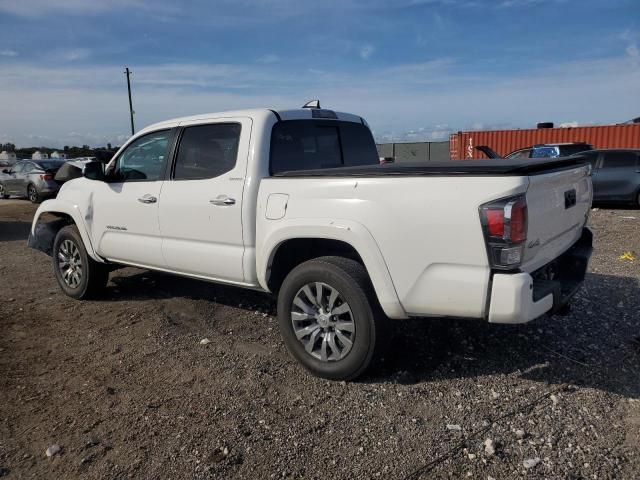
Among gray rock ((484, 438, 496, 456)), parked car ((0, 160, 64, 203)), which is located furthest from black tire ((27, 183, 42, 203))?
gray rock ((484, 438, 496, 456))

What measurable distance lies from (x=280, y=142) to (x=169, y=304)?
7.50 feet

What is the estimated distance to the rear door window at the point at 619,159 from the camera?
518 inches

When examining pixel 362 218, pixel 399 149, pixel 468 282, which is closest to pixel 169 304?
pixel 362 218

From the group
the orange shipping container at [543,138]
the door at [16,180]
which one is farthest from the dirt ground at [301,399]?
the orange shipping container at [543,138]

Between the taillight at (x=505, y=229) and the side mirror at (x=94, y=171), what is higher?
the side mirror at (x=94, y=171)

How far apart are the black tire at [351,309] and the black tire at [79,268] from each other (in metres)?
2.82

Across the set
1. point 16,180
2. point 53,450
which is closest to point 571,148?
point 53,450

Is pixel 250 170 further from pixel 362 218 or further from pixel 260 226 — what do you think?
pixel 362 218

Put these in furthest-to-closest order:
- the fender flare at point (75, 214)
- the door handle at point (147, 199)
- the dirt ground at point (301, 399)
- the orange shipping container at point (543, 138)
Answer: the orange shipping container at point (543, 138) → the fender flare at point (75, 214) → the door handle at point (147, 199) → the dirt ground at point (301, 399)

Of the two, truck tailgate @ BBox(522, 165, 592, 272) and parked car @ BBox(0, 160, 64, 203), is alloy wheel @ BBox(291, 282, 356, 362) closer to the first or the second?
truck tailgate @ BBox(522, 165, 592, 272)

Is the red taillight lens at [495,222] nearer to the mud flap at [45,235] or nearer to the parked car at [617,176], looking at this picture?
the mud flap at [45,235]

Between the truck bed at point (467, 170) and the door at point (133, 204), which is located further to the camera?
the door at point (133, 204)

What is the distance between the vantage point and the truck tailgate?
3055 mm

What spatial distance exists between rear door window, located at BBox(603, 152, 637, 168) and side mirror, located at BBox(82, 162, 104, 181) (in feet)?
40.5
